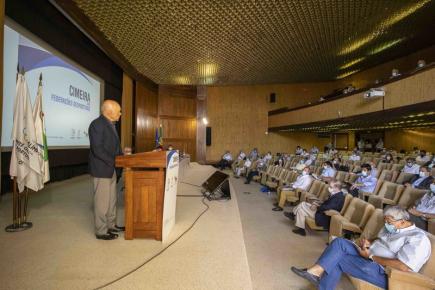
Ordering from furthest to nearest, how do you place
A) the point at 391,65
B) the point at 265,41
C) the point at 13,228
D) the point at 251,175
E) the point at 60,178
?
the point at 391,65
the point at 251,175
the point at 265,41
the point at 60,178
the point at 13,228

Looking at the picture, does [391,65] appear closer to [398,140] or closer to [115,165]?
[398,140]

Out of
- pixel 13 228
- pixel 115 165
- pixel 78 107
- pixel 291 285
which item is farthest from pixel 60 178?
pixel 291 285

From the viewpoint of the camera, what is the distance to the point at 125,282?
84.6 inches

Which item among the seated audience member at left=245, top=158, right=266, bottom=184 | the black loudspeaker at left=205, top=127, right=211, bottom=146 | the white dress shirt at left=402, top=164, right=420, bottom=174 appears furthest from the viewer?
the black loudspeaker at left=205, top=127, right=211, bottom=146

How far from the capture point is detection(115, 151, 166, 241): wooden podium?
2.88 meters

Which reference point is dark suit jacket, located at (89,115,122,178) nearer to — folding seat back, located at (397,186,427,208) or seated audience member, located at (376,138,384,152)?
folding seat back, located at (397,186,427,208)

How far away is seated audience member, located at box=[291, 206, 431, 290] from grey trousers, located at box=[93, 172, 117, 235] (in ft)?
6.69

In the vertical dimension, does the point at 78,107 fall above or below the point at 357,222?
above

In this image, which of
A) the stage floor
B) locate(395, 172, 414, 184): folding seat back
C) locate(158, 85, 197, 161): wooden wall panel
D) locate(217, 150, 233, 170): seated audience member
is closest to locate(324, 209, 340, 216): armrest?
the stage floor

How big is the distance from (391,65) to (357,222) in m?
13.4

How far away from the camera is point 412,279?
1.99 metres

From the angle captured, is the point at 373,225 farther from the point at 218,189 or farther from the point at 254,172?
the point at 254,172

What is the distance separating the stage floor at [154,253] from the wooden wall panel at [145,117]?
28.3 ft

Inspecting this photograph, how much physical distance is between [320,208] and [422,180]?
313 centimetres
